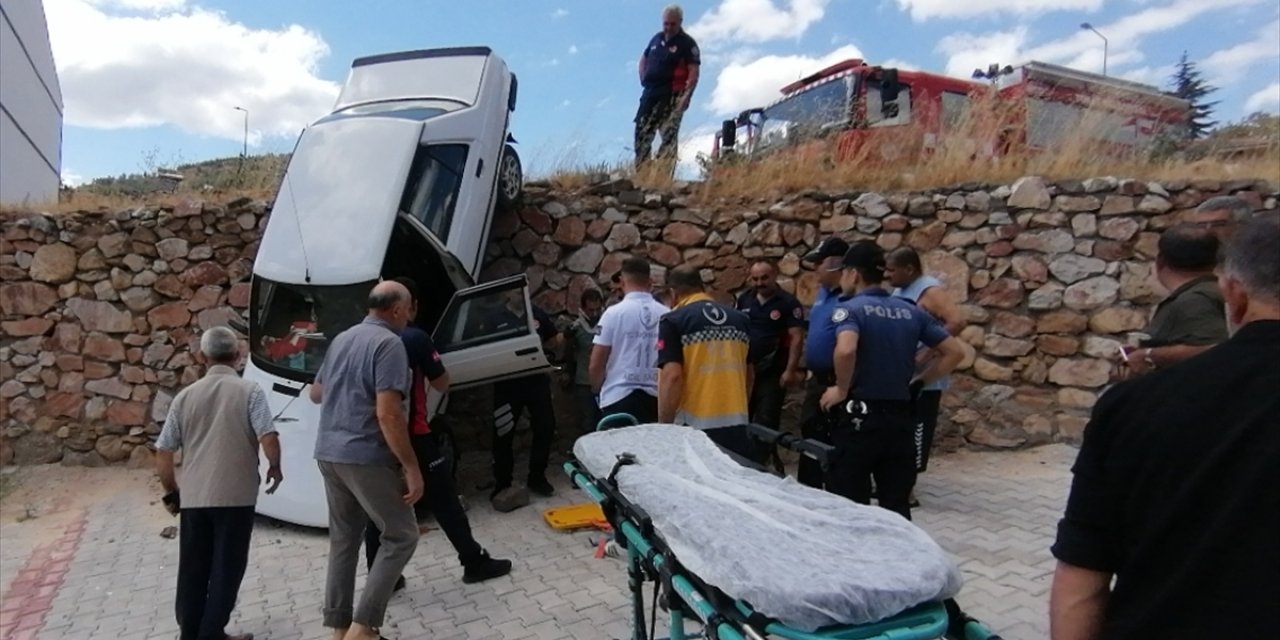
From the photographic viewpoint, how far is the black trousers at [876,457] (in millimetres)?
3895

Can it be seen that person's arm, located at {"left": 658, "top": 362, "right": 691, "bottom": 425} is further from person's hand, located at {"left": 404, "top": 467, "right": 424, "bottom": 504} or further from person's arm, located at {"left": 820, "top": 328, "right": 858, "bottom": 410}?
person's hand, located at {"left": 404, "top": 467, "right": 424, "bottom": 504}

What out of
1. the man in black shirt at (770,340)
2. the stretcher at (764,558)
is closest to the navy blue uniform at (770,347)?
the man in black shirt at (770,340)

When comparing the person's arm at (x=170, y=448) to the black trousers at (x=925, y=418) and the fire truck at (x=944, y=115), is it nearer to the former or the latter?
the black trousers at (x=925, y=418)

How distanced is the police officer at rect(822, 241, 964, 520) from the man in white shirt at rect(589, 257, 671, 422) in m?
1.34

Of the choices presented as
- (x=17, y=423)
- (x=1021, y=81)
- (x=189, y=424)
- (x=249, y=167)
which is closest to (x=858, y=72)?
(x=1021, y=81)

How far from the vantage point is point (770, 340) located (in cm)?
641

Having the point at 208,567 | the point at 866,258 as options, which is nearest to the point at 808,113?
the point at 866,258

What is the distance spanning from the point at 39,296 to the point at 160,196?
1.54 metres

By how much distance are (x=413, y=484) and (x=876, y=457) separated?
2.22 metres

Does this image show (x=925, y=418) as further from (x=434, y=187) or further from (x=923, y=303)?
(x=434, y=187)

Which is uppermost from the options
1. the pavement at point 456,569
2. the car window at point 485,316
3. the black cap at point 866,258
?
the black cap at point 866,258

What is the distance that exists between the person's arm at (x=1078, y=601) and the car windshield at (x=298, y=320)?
194 inches

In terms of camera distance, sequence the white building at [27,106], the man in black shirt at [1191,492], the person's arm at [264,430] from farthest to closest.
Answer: the white building at [27,106] < the person's arm at [264,430] < the man in black shirt at [1191,492]

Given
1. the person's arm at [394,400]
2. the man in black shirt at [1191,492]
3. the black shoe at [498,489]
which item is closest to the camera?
the man in black shirt at [1191,492]
